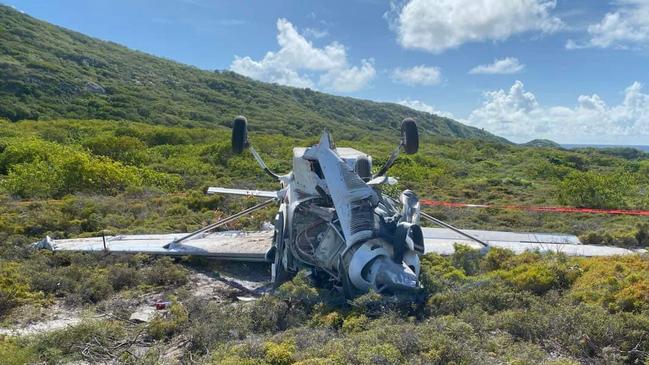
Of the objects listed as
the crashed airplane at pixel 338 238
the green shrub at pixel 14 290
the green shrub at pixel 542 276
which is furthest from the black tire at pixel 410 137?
the green shrub at pixel 14 290

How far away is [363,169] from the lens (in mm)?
10273

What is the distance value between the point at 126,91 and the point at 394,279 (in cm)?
7835

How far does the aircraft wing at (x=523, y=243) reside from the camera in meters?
12.3

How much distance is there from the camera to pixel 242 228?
16406 mm

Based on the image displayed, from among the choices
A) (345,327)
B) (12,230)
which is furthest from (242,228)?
(345,327)

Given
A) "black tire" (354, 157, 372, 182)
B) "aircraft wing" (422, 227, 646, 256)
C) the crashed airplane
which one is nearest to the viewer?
the crashed airplane

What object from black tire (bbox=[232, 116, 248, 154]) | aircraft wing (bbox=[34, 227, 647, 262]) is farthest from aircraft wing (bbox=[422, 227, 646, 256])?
black tire (bbox=[232, 116, 248, 154])

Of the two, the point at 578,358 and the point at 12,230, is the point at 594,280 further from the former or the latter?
the point at 12,230

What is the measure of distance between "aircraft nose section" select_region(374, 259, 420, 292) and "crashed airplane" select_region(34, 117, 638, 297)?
1 cm

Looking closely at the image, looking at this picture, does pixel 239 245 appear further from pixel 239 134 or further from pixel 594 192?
pixel 594 192

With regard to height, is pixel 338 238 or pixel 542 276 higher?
pixel 338 238

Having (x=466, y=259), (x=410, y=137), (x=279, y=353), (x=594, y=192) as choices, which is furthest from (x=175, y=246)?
(x=594, y=192)

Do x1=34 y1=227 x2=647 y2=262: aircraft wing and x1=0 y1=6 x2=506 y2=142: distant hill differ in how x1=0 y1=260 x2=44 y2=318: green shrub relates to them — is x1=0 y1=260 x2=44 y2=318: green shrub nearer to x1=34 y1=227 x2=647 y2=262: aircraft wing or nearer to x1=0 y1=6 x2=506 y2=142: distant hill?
x1=34 y1=227 x2=647 y2=262: aircraft wing

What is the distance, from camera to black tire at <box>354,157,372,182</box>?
1021 centimetres
